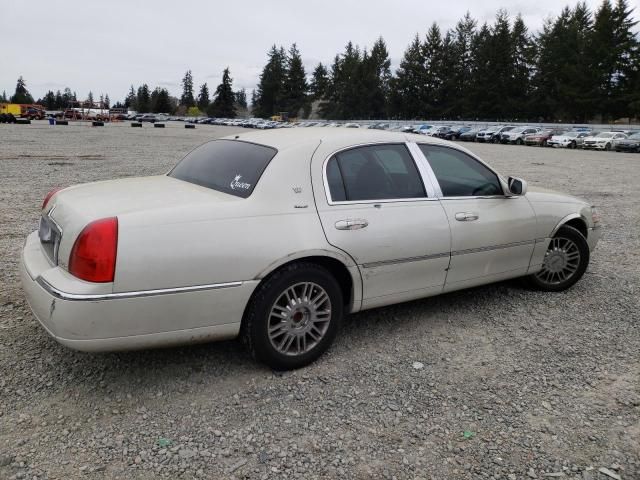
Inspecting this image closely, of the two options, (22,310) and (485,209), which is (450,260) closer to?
(485,209)

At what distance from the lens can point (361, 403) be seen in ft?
10.4

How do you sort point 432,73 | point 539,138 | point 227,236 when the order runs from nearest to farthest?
point 227,236
point 539,138
point 432,73

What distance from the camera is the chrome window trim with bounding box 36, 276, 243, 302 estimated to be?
2.80 meters

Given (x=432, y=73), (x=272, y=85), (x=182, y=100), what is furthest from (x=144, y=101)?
(x=432, y=73)

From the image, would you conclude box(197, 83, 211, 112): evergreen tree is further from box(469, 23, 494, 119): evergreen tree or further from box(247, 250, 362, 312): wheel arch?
box(247, 250, 362, 312): wheel arch

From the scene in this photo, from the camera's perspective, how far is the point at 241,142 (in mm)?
4109

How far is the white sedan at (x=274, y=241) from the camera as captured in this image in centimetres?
288

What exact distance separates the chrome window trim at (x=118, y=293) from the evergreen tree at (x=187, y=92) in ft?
534

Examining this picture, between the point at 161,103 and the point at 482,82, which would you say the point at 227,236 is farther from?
the point at 161,103

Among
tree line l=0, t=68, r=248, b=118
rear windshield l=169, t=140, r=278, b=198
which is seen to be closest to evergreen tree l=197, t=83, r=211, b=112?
tree line l=0, t=68, r=248, b=118

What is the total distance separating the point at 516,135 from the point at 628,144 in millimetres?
9661

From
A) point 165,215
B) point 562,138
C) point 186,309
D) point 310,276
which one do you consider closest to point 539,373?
point 310,276

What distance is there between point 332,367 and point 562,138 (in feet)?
128

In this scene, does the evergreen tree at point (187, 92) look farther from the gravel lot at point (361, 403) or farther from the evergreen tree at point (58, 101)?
the gravel lot at point (361, 403)
